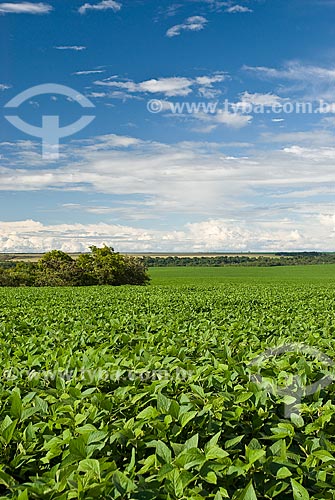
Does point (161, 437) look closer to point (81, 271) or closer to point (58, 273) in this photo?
point (58, 273)

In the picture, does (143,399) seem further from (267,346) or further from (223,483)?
(267,346)

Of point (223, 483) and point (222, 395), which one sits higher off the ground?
point (222, 395)

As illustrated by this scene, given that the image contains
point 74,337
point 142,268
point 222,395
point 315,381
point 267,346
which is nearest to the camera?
point 222,395

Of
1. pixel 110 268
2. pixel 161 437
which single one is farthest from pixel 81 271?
pixel 161 437

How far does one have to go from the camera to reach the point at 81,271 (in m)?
64.6

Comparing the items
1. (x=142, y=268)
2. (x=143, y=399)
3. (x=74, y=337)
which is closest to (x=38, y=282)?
(x=142, y=268)

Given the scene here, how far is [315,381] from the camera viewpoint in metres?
3.76

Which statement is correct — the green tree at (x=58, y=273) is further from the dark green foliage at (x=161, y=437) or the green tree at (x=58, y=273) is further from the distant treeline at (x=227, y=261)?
the distant treeline at (x=227, y=261)

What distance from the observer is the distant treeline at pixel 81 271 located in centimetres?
6347

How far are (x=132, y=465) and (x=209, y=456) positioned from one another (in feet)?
1.32

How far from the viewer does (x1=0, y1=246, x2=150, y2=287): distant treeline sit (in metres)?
63.5

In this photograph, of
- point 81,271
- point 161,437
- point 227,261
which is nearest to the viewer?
point 161,437

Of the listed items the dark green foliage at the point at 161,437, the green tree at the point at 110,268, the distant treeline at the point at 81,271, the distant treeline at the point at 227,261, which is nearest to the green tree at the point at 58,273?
the distant treeline at the point at 81,271

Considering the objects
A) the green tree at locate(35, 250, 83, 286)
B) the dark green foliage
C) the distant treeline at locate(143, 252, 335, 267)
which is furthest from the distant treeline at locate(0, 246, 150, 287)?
the distant treeline at locate(143, 252, 335, 267)
